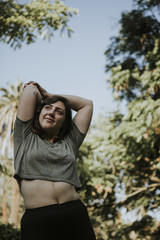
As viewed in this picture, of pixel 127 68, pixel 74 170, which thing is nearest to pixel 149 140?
pixel 127 68

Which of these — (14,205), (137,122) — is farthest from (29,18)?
(14,205)

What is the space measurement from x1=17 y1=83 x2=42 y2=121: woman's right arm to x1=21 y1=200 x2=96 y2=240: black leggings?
63 centimetres

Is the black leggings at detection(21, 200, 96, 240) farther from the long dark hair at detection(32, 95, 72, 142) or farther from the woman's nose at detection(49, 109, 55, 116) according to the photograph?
the woman's nose at detection(49, 109, 55, 116)

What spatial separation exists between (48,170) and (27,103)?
1.66ft

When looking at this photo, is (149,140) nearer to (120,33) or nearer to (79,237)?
(120,33)

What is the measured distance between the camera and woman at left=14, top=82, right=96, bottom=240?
5.03 ft

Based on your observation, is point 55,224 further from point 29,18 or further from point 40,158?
point 29,18

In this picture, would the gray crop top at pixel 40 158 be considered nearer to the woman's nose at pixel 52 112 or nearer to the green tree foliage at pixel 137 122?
the woman's nose at pixel 52 112

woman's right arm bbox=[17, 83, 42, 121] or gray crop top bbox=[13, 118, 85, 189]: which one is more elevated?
woman's right arm bbox=[17, 83, 42, 121]

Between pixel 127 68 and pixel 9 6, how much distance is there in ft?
14.4

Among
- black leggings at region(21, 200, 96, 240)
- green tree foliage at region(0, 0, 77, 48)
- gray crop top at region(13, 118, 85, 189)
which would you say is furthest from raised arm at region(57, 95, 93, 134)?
green tree foliage at region(0, 0, 77, 48)

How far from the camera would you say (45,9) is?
5797 millimetres

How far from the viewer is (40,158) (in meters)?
1.67

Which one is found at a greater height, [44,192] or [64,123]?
[64,123]
